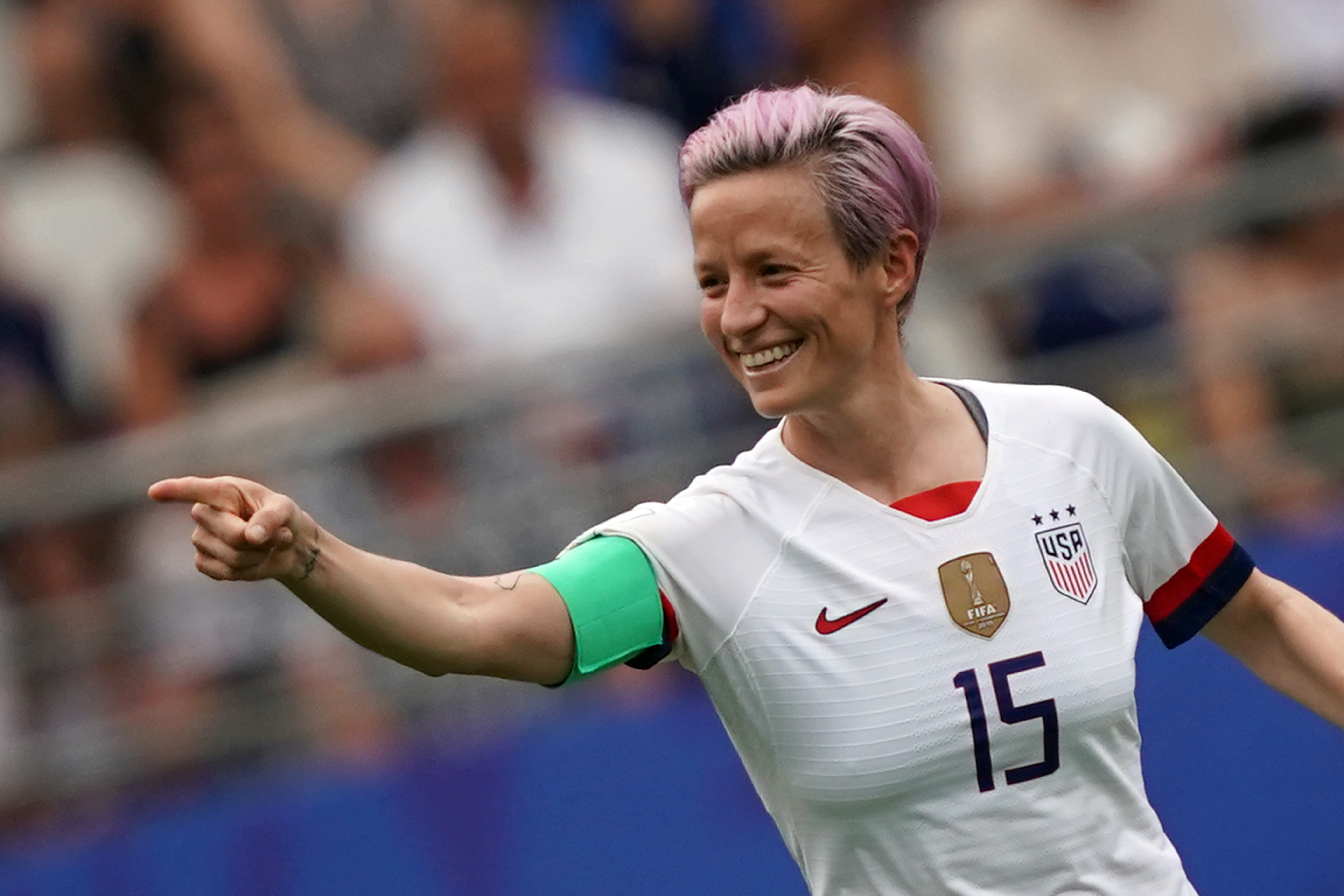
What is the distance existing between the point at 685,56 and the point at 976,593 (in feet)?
14.9

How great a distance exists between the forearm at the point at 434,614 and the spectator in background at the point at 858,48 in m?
4.11

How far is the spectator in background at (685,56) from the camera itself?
24.2 feet

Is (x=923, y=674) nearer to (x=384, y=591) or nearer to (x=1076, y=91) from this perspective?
(x=384, y=591)

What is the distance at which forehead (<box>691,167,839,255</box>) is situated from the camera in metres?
3.14

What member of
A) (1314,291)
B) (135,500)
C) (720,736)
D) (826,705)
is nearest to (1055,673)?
(826,705)

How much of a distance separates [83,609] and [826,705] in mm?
4071

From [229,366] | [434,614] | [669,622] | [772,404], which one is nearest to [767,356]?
[772,404]

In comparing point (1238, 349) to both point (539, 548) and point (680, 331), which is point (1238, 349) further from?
point (539, 548)

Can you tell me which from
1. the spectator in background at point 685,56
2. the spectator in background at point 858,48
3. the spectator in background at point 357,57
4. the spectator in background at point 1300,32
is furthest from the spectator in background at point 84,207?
the spectator in background at point 1300,32

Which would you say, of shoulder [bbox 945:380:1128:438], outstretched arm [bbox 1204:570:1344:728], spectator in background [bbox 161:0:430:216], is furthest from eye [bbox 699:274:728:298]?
spectator in background [bbox 161:0:430:216]

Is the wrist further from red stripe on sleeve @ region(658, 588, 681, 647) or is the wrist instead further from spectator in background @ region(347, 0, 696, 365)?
spectator in background @ region(347, 0, 696, 365)

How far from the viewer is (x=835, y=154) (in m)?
3.16

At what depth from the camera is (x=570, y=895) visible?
6.14 metres

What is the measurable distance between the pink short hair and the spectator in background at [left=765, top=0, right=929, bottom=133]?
3.67 meters
